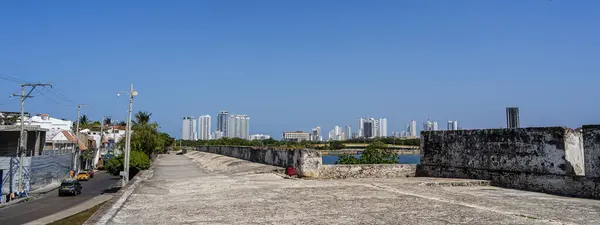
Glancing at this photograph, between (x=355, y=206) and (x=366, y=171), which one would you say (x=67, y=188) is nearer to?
(x=366, y=171)

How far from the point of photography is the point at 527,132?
1099cm

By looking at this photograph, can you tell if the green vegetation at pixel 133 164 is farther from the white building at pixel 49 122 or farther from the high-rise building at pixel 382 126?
the high-rise building at pixel 382 126

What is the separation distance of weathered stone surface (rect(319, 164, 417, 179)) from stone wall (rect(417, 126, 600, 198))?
2.73ft

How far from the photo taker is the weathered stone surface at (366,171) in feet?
44.7

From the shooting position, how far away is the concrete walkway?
260 inches

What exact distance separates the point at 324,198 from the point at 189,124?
552ft

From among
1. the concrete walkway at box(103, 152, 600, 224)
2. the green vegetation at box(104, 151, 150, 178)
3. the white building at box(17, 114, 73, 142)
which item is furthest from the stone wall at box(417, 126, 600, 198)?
the white building at box(17, 114, 73, 142)

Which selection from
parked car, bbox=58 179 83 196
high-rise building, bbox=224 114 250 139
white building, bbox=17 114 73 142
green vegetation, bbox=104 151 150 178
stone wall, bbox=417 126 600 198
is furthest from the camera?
high-rise building, bbox=224 114 250 139

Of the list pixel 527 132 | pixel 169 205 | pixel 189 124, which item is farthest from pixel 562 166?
pixel 189 124

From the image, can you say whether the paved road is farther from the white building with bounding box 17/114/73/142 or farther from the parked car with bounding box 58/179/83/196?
the white building with bounding box 17/114/73/142

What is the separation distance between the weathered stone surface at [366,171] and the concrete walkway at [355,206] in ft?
7.82

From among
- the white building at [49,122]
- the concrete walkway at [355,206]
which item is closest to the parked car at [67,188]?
the white building at [49,122]

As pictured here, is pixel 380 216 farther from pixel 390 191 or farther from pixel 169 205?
pixel 169 205

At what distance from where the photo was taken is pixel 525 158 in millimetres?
11016
